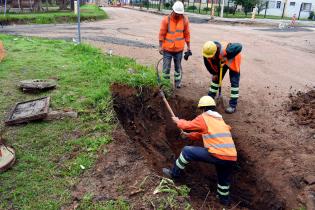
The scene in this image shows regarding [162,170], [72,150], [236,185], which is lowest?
[236,185]

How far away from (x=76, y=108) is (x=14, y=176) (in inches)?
82.0

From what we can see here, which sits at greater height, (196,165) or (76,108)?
(76,108)

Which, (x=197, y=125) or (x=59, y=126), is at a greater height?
(x=197, y=125)

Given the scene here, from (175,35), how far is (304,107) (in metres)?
3.06

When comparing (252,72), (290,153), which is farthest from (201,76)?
(290,153)

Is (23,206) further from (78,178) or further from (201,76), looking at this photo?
(201,76)

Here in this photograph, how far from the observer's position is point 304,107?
692cm

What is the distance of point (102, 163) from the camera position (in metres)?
4.78

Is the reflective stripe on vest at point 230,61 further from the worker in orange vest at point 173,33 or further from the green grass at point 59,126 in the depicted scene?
the green grass at point 59,126

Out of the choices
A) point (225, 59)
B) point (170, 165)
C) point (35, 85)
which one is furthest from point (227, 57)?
point (35, 85)

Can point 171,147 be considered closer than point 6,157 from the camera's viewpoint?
No

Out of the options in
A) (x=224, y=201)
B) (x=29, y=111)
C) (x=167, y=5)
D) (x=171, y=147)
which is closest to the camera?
(x=224, y=201)

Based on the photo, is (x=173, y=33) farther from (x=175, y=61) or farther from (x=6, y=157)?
(x=6, y=157)

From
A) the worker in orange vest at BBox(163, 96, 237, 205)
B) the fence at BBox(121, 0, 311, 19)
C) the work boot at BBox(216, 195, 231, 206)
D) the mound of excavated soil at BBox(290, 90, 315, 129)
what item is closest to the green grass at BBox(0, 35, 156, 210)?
the worker in orange vest at BBox(163, 96, 237, 205)
